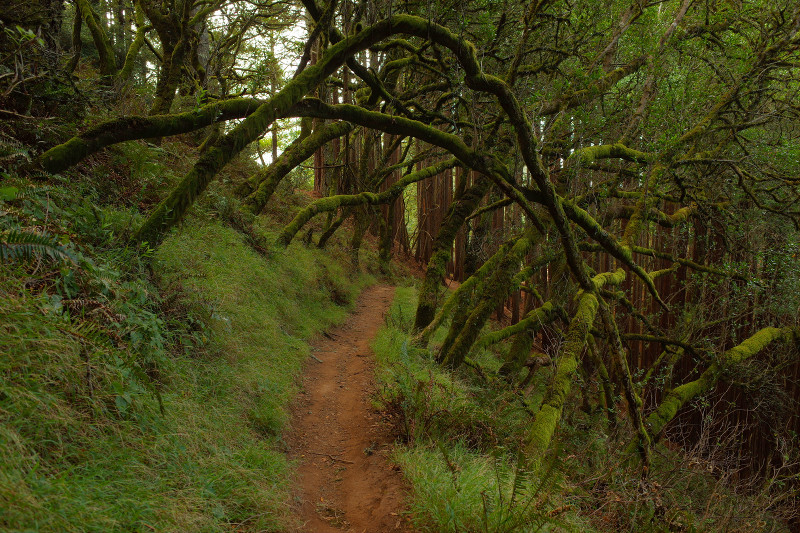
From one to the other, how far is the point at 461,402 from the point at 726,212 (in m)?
4.81

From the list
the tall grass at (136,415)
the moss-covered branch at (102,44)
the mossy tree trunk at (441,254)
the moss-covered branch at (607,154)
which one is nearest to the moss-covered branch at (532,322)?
the mossy tree trunk at (441,254)

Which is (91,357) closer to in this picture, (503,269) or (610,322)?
(610,322)

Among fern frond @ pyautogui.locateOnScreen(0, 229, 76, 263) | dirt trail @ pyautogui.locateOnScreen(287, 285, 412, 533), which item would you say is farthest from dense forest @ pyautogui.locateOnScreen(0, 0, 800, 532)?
dirt trail @ pyautogui.locateOnScreen(287, 285, 412, 533)

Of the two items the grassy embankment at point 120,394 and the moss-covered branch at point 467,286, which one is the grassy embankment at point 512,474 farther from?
the grassy embankment at point 120,394

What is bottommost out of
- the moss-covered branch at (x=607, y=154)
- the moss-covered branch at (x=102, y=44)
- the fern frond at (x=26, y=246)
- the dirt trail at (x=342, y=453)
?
the dirt trail at (x=342, y=453)

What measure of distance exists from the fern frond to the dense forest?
0.06ft

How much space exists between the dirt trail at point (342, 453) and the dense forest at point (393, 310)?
0.22 metres

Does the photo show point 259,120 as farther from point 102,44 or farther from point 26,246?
point 102,44

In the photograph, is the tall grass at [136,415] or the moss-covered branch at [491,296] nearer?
the tall grass at [136,415]

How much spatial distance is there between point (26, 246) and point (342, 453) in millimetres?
3324

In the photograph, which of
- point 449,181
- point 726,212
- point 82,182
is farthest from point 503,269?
point 449,181

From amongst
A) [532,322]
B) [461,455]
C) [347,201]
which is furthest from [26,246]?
[347,201]

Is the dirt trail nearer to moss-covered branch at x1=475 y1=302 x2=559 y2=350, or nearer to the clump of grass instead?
the clump of grass

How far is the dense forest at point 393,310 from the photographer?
286 cm
